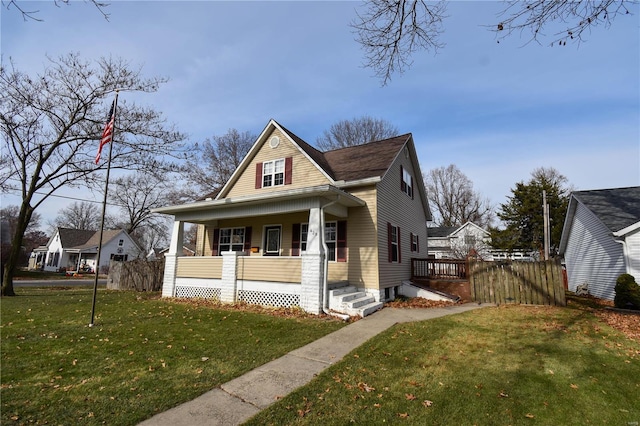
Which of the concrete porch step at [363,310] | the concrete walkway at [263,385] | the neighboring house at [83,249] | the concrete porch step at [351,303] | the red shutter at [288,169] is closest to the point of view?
the concrete walkway at [263,385]

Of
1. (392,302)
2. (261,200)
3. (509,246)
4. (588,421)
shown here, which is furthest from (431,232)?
(588,421)

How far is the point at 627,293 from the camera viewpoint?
33.9 ft

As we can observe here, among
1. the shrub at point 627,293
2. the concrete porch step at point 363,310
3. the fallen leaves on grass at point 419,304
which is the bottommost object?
the fallen leaves on grass at point 419,304

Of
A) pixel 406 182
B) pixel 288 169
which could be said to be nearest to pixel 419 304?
pixel 406 182

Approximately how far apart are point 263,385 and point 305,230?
857cm

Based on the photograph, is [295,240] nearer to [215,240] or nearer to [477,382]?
[215,240]

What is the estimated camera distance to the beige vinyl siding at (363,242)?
11.0 metres

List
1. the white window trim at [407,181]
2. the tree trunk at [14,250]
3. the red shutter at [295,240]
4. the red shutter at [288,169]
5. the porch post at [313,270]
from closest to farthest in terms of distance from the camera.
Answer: the porch post at [313,270]
the red shutter at [295,240]
the red shutter at [288,169]
the tree trunk at [14,250]
the white window trim at [407,181]

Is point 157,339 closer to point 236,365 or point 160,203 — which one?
point 236,365

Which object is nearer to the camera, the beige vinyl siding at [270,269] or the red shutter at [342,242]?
the beige vinyl siding at [270,269]

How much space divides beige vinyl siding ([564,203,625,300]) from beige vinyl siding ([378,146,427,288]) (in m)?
7.91

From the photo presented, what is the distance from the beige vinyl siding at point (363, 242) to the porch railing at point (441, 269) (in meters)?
4.41

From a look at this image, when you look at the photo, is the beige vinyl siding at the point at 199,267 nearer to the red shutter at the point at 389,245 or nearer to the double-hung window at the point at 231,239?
the double-hung window at the point at 231,239

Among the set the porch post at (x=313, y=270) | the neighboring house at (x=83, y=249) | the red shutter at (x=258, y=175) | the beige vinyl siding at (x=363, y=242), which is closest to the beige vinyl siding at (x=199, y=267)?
the red shutter at (x=258, y=175)
